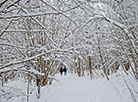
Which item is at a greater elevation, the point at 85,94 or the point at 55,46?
the point at 55,46

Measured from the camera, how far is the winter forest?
99 centimetres

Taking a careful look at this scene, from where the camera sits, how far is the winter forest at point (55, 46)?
99 centimetres

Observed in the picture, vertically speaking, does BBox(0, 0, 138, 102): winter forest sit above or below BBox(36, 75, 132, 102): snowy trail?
above

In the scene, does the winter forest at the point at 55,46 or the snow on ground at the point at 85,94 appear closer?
the winter forest at the point at 55,46

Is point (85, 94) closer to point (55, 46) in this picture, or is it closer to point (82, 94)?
point (82, 94)

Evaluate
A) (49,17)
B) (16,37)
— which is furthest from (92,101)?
(49,17)

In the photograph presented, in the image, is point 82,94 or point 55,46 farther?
point 82,94

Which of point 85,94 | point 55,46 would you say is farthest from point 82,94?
point 55,46

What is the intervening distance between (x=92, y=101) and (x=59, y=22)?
10.3ft

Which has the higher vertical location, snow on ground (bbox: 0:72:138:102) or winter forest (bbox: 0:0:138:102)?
winter forest (bbox: 0:0:138:102)

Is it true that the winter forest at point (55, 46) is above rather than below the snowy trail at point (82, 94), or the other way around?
above

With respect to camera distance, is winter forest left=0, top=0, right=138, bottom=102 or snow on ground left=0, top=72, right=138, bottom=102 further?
snow on ground left=0, top=72, right=138, bottom=102

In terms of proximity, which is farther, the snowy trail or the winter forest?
the snowy trail

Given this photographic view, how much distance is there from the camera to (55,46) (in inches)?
44.3
